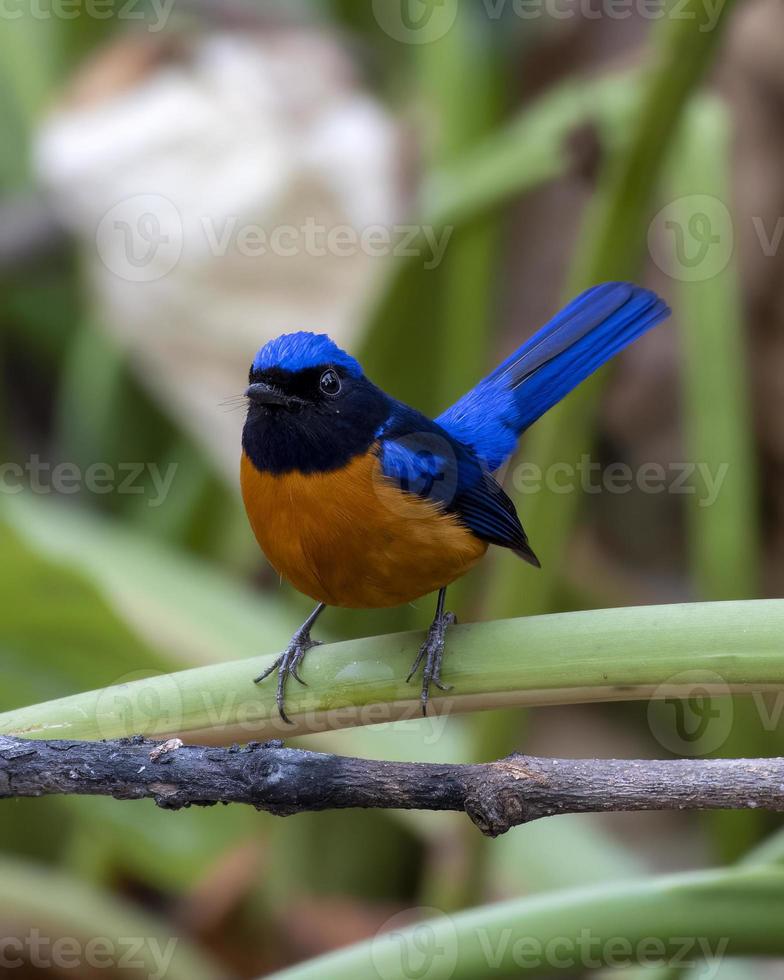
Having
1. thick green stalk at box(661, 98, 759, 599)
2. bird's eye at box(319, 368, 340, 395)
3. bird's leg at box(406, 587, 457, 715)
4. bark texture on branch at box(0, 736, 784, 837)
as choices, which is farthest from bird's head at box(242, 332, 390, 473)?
thick green stalk at box(661, 98, 759, 599)

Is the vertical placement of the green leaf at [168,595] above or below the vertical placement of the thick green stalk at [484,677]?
above

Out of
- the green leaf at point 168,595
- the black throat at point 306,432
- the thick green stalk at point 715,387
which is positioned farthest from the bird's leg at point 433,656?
the thick green stalk at point 715,387

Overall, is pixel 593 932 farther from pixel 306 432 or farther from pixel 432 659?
pixel 306 432

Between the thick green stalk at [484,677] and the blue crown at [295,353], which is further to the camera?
the blue crown at [295,353]

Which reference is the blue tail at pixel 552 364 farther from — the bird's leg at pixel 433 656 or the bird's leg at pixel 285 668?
the bird's leg at pixel 285 668

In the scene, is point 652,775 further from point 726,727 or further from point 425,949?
point 726,727

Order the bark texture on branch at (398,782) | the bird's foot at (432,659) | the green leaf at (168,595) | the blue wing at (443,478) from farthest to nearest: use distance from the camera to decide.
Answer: the green leaf at (168,595)
the blue wing at (443,478)
the bird's foot at (432,659)
the bark texture on branch at (398,782)
